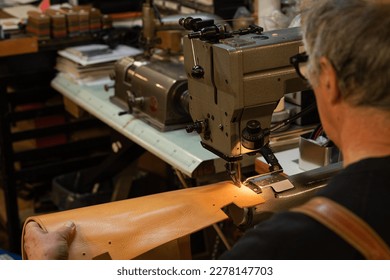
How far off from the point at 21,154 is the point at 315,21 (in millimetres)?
2597

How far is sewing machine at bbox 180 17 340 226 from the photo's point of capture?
71.7 inches

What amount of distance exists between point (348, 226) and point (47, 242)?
2.58 feet

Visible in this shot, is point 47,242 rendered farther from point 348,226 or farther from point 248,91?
point 348,226

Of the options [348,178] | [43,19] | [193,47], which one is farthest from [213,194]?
[43,19]

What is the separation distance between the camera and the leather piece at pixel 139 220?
5.62ft

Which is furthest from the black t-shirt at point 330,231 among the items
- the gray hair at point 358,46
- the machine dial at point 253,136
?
the machine dial at point 253,136

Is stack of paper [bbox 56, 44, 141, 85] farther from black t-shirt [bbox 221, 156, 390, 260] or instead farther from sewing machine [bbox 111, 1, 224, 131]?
black t-shirt [bbox 221, 156, 390, 260]

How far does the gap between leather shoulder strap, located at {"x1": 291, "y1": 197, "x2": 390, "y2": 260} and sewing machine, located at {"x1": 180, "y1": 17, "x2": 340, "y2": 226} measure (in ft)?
2.00

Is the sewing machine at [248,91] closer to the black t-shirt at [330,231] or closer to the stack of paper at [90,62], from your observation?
the black t-shirt at [330,231]

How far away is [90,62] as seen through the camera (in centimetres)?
329

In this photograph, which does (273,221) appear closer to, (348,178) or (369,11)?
(348,178)

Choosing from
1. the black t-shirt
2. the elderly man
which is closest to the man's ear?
the elderly man

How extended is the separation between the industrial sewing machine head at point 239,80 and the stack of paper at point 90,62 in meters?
1.41

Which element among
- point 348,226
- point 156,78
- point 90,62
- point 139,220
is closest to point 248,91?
point 139,220
